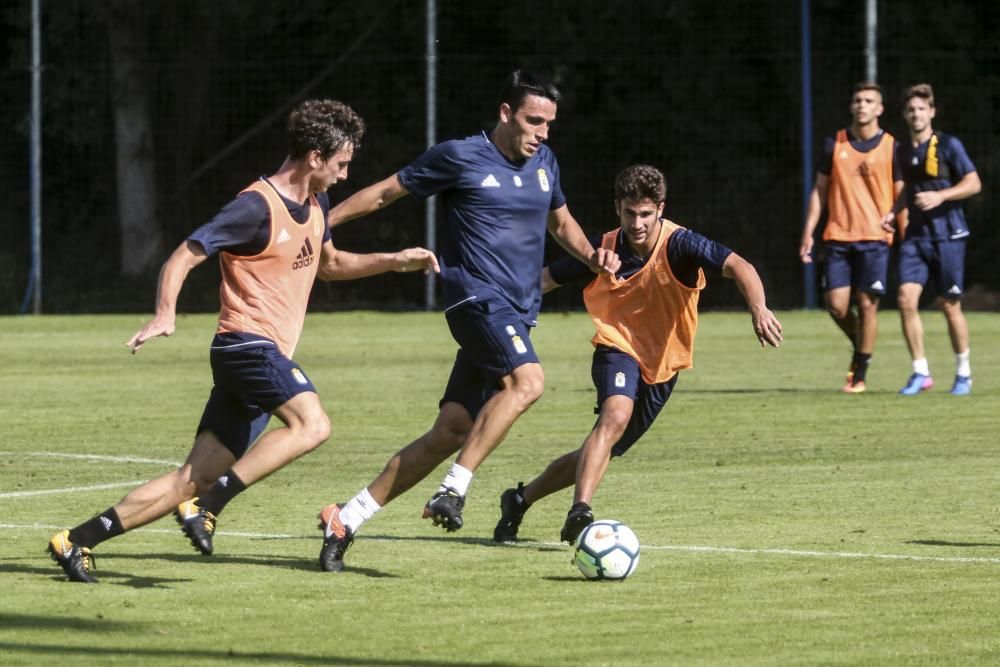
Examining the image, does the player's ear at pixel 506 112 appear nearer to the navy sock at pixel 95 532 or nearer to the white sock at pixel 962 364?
the navy sock at pixel 95 532

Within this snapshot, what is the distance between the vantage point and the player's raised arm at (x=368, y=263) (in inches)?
321

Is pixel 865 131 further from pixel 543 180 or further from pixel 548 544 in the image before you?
pixel 548 544

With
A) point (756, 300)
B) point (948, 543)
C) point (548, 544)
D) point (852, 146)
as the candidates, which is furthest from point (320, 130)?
point (852, 146)

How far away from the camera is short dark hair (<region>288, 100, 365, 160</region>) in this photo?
25.6 ft

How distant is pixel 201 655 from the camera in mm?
6125

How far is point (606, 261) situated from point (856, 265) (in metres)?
7.80

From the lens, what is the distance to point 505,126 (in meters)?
8.93

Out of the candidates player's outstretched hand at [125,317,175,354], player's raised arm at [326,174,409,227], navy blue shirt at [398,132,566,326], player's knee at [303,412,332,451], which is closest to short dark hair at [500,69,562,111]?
navy blue shirt at [398,132,566,326]

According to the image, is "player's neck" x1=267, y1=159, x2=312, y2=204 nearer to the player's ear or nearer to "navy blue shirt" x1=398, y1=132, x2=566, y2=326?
"navy blue shirt" x1=398, y1=132, x2=566, y2=326

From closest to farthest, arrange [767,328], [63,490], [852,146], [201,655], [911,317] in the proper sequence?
[201,655], [767,328], [63,490], [911,317], [852,146]

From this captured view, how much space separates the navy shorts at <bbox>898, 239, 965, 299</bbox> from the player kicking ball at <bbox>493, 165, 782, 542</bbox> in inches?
283

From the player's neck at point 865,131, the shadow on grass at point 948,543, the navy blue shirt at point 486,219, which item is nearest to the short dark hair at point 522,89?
the navy blue shirt at point 486,219

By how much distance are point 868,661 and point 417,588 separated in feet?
6.57

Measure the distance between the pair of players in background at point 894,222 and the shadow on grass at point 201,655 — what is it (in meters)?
10.1
